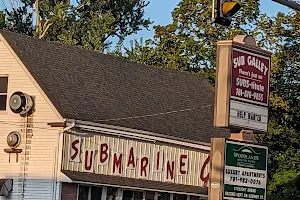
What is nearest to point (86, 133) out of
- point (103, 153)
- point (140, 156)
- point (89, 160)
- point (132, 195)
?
point (89, 160)

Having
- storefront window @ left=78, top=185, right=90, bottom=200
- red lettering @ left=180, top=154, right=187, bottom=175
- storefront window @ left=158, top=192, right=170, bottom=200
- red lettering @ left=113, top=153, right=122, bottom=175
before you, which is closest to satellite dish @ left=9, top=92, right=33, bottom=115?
storefront window @ left=78, top=185, right=90, bottom=200

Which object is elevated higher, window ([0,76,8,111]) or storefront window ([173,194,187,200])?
window ([0,76,8,111])

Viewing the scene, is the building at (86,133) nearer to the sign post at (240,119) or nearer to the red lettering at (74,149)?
the red lettering at (74,149)

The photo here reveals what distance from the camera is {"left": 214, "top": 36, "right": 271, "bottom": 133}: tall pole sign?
20.3 meters

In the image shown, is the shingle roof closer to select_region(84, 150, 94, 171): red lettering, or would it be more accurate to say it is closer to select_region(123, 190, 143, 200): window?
select_region(84, 150, 94, 171): red lettering

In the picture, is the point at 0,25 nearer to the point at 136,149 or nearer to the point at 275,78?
the point at 275,78

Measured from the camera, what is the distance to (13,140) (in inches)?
1242

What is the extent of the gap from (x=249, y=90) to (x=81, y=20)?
43.2m

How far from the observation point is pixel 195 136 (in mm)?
35875

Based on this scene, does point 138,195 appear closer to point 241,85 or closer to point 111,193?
point 111,193

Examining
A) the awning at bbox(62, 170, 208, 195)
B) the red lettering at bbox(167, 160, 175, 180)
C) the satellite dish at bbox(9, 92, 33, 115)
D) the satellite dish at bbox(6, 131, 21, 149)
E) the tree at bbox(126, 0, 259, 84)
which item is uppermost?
the tree at bbox(126, 0, 259, 84)

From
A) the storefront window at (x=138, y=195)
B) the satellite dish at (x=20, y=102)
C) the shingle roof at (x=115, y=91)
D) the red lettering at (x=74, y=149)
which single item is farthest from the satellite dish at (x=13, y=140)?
the storefront window at (x=138, y=195)

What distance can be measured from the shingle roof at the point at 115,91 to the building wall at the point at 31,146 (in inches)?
23.1

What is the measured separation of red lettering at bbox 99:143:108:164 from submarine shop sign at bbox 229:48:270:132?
37.4ft
